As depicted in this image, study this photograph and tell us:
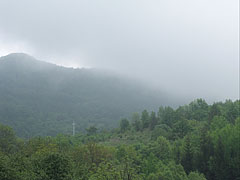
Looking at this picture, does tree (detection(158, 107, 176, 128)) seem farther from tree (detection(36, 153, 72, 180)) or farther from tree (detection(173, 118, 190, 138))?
tree (detection(36, 153, 72, 180))

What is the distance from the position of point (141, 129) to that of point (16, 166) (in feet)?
262

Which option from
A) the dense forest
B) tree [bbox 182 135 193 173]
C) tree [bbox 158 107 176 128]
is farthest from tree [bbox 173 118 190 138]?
tree [bbox 182 135 193 173]

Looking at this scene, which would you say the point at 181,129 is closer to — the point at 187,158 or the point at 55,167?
the point at 187,158

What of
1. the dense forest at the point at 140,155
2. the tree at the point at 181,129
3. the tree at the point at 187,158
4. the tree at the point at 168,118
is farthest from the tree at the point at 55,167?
the tree at the point at 168,118

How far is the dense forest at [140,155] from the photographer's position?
2161 cm

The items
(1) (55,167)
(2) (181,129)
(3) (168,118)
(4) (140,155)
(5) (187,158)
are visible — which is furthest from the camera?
(3) (168,118)

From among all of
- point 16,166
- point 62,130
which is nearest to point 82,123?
point 62,130

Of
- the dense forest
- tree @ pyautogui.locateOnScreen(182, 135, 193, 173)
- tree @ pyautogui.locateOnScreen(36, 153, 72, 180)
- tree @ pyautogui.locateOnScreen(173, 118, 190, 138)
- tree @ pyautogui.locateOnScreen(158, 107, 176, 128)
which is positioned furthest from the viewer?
tree @ pyautogui.locateOnScreen(158, 107, 176, 128)

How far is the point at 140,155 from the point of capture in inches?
1991

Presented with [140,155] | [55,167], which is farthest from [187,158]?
[55,167]

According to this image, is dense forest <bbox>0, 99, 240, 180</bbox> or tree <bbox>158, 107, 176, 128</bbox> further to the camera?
tree <bbox>158, 107, 176, 128</bbox>

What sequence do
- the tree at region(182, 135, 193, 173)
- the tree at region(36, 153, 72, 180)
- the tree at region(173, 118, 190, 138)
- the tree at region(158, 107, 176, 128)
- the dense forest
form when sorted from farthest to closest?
the tree at region(158, 107, 176, 128), the tree at region(173, 118, 190, 138), the tree at region(182, 135, 193, 173), the dense forest, the tree at region(36, 153, 72, 180)

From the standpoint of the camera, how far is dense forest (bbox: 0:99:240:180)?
2161cm

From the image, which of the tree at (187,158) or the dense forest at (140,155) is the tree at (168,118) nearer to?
the dense forest at (140,155)
